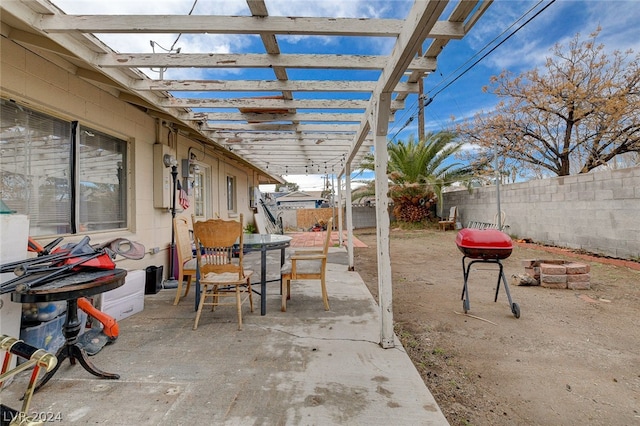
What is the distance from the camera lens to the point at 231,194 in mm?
8438

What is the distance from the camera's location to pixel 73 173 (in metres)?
3.04

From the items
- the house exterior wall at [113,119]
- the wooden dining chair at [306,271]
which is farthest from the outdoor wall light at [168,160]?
the wooden dining chair at [306,271]

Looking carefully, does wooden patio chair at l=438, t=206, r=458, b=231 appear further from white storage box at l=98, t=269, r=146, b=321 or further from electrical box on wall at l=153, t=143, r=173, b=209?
white storage box at l=98, t=269, r=146, b=321

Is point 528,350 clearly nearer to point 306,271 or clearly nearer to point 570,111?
point 306,271

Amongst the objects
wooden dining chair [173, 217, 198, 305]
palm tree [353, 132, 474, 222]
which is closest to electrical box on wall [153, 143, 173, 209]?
wooden dining chair [173, 217, 198, 305]

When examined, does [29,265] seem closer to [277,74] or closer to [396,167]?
[277,74]

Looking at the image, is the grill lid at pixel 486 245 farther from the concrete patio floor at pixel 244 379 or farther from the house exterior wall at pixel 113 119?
the house exterior wall at pixel 113 119

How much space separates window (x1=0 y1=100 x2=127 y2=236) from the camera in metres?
2.47

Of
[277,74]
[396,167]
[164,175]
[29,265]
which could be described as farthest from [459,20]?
[396,167]

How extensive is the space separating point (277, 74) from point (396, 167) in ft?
35.5

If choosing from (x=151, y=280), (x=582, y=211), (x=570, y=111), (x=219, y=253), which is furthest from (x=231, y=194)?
(x=570, y=111)

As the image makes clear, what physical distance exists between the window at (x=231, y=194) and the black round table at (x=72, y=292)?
20.6ft

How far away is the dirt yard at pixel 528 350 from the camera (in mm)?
1806

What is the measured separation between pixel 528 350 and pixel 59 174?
4.71m
